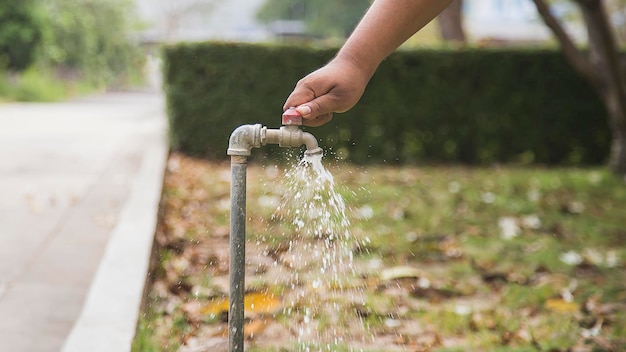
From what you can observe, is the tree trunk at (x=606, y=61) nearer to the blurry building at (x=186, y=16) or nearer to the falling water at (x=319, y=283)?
the falling water at (x=319, y=283)

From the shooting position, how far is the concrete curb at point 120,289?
2.59m

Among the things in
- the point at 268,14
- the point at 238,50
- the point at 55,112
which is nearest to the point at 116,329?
the point at 238,50

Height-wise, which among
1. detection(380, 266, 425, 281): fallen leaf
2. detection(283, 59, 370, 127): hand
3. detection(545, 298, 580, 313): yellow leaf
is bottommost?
detection(545, 298, 580, 313): yellow leaf

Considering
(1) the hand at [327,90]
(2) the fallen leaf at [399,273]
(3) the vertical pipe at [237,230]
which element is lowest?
(2) the fallen leaf at [399,273]

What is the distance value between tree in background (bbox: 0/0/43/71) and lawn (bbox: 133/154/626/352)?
55.8ft

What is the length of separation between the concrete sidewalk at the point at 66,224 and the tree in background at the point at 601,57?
4.05m

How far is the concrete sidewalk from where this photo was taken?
3110 mm

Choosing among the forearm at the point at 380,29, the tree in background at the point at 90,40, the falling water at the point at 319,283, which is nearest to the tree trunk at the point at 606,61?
the falling water at the point at 319,283

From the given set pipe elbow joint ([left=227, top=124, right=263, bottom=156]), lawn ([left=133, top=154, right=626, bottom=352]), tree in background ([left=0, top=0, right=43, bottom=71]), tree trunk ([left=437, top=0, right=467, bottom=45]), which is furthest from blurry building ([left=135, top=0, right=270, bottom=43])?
pipe elbow joint ([left=227, top=124, right=263, bottom=156])

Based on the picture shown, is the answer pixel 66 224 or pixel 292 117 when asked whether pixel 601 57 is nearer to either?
pixel 66 224

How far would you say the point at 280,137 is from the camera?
192 cm

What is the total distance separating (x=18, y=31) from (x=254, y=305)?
20949mm

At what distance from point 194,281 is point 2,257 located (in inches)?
47.1

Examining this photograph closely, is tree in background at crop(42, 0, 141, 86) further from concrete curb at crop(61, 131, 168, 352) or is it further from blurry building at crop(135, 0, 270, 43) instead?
blurry building at crop(135, 0, 270, 43)
